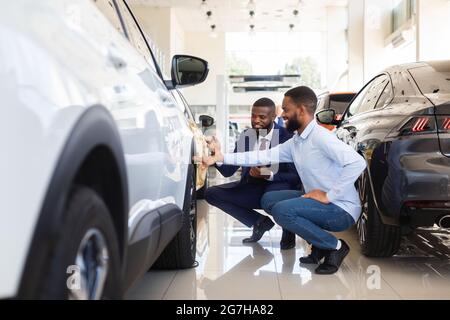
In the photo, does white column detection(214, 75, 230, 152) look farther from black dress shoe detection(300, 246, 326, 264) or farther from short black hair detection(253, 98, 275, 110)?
black dress shoe detection(300, 246, 326, 264)

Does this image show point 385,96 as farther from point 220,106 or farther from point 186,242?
point 220,106

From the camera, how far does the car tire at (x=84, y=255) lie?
996mm

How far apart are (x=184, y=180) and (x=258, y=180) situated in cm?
143

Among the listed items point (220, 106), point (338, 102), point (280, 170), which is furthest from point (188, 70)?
point (220, 106)

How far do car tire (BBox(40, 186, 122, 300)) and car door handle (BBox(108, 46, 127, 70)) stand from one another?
1.37ft

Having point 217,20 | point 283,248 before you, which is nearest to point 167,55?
point 217,20

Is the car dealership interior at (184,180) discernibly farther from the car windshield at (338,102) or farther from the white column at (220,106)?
the white column at (220,106)

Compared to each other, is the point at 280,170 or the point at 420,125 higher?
the point at 420,125

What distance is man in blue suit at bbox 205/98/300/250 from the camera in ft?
Answer: 13.1

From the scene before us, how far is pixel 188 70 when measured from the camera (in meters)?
2.93

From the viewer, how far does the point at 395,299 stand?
274cm

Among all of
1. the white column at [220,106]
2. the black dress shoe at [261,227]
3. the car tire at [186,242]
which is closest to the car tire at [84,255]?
the car tire at [186,242]

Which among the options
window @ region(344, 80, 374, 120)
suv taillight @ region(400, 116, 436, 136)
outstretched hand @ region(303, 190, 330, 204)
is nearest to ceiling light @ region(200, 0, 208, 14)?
window @ region(344, 80, 374, 120)

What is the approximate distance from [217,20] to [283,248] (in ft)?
46.0
